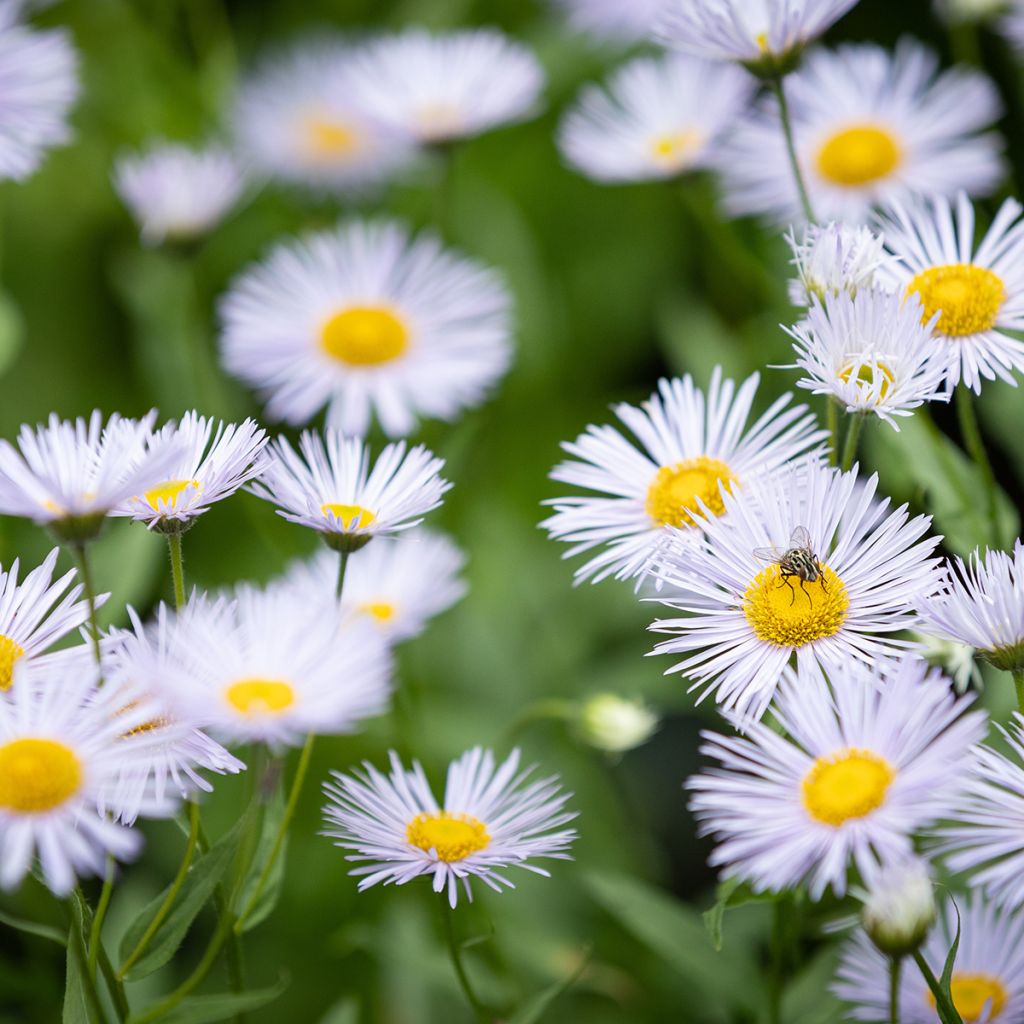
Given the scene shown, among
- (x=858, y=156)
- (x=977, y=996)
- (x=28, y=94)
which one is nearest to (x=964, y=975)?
(x=977, y=996)

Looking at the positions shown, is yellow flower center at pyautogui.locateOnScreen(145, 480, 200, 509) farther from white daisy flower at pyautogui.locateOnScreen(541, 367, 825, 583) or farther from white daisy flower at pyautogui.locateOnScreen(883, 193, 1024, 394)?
white daisy flower at pyautogui.locateOnScreen(883, 193, 1024, 394)

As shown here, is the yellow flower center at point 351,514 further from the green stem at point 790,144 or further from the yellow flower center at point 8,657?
the green stem at point 790,144

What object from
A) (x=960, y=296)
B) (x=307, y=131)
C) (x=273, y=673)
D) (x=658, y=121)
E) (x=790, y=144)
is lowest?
(x=273, y=673)

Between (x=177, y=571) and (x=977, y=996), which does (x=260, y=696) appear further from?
(x=977, y=996)

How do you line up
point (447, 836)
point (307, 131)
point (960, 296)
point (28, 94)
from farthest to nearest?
1. point (307, 131)
2. point (28, 94)
3. point (960, 296)
4. point (447, 836)

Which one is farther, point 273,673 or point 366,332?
point 366,332

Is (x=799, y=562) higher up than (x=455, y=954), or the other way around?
(x=799, y=562)

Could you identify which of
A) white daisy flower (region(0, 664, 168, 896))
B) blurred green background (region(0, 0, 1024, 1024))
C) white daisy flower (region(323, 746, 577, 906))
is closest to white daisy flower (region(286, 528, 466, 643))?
blurred green background (region(0, 0, 1024, 1024))
